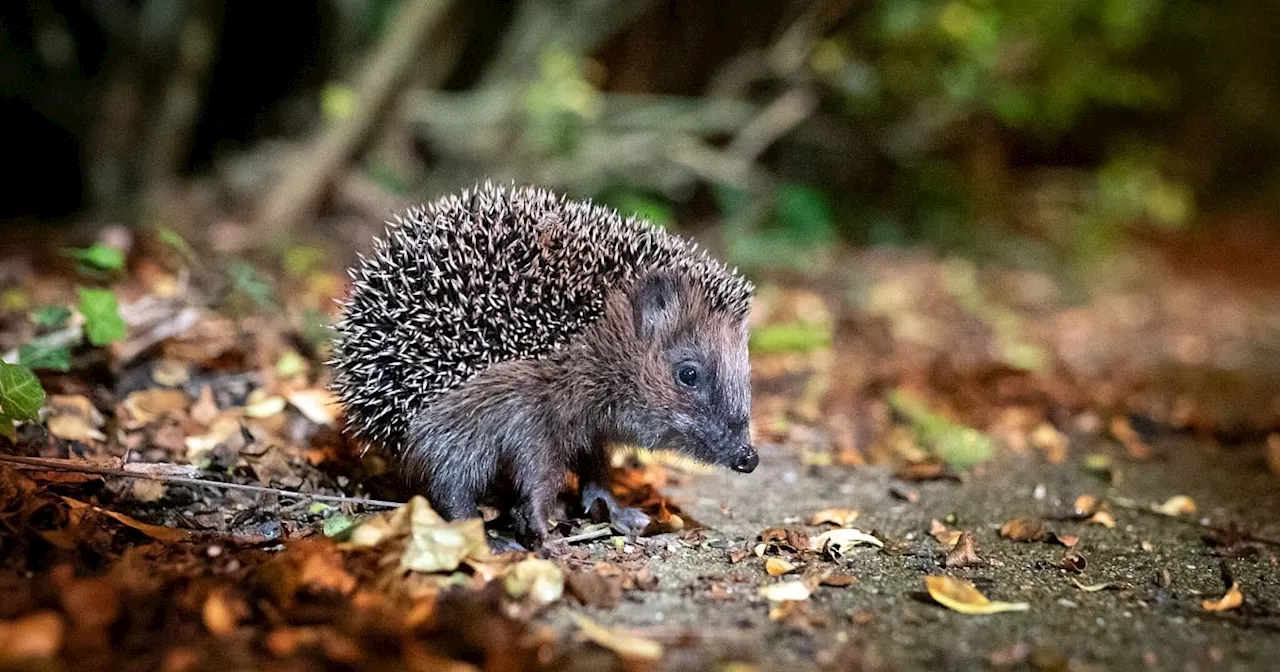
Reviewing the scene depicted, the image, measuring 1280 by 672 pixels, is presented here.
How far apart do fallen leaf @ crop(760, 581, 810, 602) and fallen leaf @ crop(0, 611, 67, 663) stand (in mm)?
2175

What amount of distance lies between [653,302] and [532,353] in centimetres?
58

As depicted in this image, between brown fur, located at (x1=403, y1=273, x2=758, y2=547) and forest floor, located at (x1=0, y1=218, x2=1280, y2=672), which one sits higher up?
brown fur, located at (x1=403, y1=273, x2=758, y2=547)

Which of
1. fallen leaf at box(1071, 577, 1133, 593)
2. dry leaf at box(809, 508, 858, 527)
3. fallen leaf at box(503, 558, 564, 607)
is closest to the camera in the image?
fallen leaf at box(503, 558, 564, 607)

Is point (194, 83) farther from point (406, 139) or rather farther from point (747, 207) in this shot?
point (747, 207)

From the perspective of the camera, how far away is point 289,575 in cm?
315

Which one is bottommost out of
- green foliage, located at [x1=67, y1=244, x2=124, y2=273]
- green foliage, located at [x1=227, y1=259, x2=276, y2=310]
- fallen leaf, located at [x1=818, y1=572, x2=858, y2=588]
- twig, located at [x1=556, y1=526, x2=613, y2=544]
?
fallen leaf, located at [x1=818, y1=572, x2=858, y2=588]

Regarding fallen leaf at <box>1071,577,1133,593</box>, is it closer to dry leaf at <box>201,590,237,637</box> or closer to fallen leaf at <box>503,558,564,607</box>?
fallen leaf at <box>503,558,564,607</box>

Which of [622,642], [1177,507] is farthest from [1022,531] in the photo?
[622,642]

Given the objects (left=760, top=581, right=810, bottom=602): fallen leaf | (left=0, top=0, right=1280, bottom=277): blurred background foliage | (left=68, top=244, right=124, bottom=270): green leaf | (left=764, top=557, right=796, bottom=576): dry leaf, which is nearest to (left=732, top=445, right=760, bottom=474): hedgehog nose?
(left=764, top=557, right=796, bottom=576): dry leaf

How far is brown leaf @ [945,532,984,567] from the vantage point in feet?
13.2

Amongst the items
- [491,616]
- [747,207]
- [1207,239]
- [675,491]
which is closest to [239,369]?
[675,491]

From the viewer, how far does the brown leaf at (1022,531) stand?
4480mm

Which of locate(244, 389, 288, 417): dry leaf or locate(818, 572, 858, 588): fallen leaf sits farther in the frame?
locate(244, 389, 288, 417): dry leaf

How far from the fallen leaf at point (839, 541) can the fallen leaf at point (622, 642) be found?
1.22 metres
